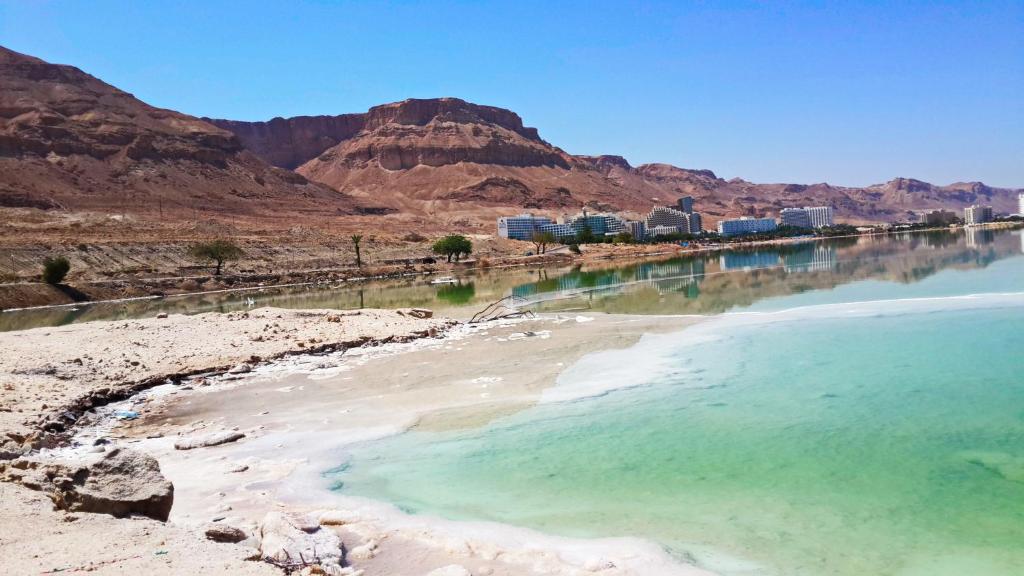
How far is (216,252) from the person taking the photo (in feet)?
246

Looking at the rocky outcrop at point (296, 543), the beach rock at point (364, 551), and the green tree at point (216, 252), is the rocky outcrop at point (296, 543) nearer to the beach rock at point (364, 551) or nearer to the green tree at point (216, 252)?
the beach rock at point (364, 551)

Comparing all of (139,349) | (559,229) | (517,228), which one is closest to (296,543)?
(139,349)

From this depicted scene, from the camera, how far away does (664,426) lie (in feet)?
40.8

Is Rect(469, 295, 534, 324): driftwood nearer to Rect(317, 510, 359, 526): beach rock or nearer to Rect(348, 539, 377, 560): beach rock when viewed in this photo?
Rect(317, 510, 359, 526): beach rock

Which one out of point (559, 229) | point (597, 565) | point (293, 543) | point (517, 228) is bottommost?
point (597, 565)

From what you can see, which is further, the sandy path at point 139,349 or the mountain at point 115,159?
the mountain at point 115,159

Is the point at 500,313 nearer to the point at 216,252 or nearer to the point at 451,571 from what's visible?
the point at 451,571

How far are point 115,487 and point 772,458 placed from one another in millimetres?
9097

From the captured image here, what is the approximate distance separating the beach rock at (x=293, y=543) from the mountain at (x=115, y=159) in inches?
4716

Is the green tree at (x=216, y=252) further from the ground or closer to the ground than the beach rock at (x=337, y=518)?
further from the ground

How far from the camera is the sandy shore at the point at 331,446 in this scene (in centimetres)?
685

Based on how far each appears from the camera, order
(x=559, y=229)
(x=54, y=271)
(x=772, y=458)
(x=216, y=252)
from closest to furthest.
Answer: (x=772, y=458), (x=54, y=271), (x=216, y=252), (x=559, y=229)

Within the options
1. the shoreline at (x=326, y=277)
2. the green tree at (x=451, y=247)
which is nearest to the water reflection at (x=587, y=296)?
the shoreline at (x=326, y=277)

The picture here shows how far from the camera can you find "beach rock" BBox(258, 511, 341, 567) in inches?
272
